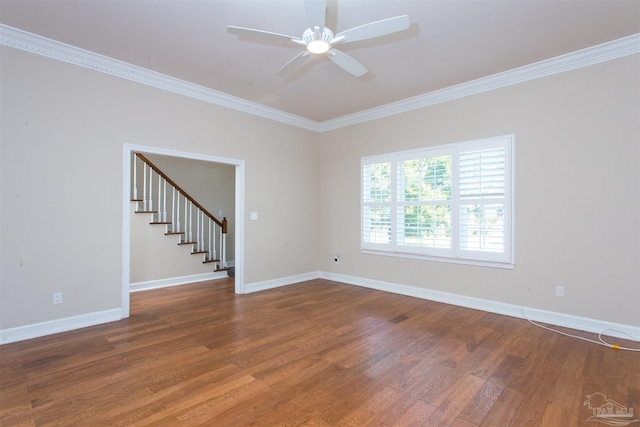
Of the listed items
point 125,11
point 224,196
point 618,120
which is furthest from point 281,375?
point 224,196

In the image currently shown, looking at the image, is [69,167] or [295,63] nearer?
[295,63]

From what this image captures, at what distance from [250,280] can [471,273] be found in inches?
130

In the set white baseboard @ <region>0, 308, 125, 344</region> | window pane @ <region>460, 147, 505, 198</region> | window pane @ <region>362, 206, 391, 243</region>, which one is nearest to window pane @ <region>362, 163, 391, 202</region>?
window pane @ <region>362, 206, 391, 243</region>

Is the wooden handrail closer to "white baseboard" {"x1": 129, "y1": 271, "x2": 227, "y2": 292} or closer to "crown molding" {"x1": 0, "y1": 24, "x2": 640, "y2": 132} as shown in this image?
"white baseboard" {"x1": 129, "y1": 271, "x2": 227, "y2": 292}

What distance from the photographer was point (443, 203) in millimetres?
4457

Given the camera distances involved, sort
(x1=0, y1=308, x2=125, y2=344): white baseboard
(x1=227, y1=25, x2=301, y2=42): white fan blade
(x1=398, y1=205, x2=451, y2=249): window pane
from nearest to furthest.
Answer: (x1=227, y1=25, x2=301, y2=42): white fan blade
(x1=0, y1=308, x2=125, y2=344): white baseboard
(x1=398, y1=205, x2=451, y2=249): window pane

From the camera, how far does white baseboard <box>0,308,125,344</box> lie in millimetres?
3109

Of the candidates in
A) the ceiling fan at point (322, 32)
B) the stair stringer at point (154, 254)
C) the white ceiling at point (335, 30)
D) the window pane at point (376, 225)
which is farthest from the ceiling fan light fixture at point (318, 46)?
the stair stringer at point (154, 254)

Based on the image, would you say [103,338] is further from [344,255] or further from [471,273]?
[471,273]

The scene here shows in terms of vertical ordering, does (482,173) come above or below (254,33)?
below

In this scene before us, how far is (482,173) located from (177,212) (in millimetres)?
5158
